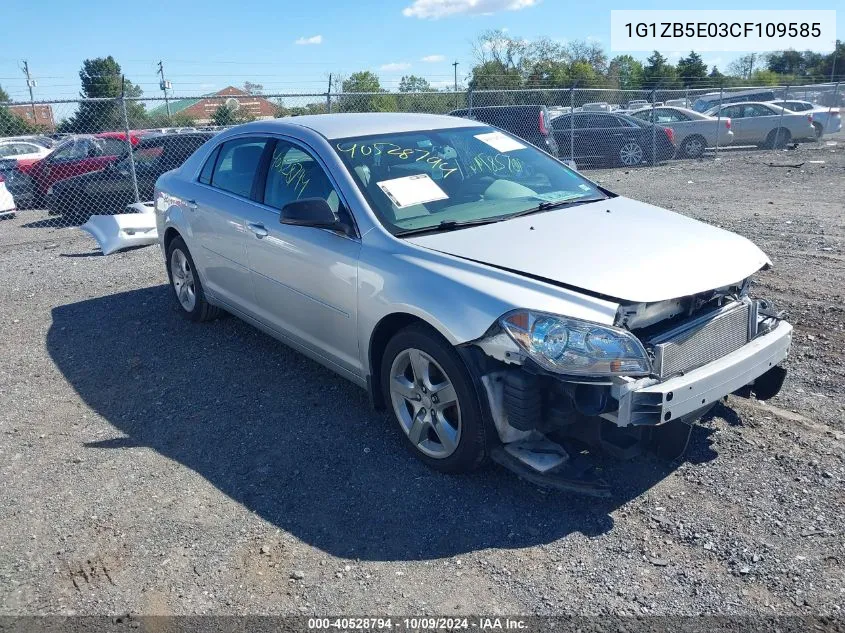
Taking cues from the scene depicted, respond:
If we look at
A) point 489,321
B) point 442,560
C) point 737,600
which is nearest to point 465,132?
point 489,321

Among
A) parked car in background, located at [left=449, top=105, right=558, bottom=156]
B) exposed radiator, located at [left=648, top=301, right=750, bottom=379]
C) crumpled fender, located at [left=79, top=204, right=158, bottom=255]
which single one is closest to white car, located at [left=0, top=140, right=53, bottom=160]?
crumpled fender, located at [left=79, top=204, right=158, bottom=255]

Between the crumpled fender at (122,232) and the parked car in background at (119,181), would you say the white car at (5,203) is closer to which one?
the parked car in background at (119,181)

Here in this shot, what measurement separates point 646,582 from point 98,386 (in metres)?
3.92

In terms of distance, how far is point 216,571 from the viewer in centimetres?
A: 311

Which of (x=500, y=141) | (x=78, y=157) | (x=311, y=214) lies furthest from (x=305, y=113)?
(x=311, y=214)

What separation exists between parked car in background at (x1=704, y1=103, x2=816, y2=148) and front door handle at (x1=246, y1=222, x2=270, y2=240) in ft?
63.3

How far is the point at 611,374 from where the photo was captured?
3.15 m

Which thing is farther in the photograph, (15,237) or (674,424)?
(15,237)

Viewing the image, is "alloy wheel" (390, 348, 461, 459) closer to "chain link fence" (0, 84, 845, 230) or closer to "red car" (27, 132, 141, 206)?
"chain link fence" (0, 84, 845, 230)

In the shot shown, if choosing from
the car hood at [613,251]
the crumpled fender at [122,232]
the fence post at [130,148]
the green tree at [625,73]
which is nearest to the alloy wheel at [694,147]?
the fence post at [130,148]

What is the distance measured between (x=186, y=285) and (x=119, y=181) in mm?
6485

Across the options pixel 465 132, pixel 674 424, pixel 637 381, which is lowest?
pixel 674 424

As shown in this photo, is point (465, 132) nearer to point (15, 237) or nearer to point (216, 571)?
point (216, 571)

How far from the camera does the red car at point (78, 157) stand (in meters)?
12.8
